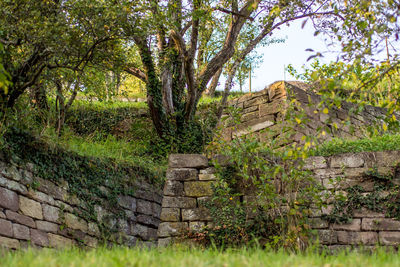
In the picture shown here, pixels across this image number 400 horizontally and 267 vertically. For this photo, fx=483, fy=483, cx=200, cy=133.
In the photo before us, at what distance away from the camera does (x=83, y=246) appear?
22.1 feet

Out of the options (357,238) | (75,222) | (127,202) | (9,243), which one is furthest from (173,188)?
(357,238)

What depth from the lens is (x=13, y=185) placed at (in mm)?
5930

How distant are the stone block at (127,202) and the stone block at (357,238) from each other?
3.51m

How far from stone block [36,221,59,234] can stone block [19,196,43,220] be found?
0.25ft

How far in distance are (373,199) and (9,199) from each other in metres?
4.36

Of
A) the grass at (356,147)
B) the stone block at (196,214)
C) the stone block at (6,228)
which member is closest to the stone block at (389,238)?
the grass at (356,147)

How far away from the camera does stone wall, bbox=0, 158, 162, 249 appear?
5816 mm

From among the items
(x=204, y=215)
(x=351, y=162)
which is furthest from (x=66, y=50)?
(x=351, y=162)

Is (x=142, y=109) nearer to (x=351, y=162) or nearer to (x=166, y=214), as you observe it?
(x=166, y=214)

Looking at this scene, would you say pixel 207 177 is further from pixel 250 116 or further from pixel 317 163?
pixel 250 116

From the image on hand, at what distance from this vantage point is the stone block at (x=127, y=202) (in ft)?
25.4

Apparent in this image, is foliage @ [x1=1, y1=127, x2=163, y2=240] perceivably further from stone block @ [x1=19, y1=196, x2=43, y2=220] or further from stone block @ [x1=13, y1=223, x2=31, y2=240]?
stone block @ [x1=13, y1=223, x2=31, y2=240]

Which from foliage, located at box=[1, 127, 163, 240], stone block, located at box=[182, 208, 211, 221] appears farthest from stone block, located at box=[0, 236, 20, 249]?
stone block, located at box=[182, 208, 211, 221]

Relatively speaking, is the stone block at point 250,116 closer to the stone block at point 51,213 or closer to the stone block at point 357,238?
the stone block at point 357,238
